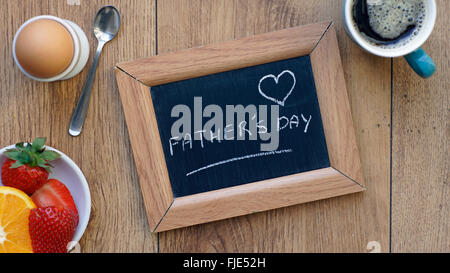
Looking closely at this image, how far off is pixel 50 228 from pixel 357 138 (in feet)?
1.64

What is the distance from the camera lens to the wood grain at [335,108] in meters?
0.66

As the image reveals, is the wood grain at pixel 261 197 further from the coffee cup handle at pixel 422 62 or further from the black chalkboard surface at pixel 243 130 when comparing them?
the coffee cup handle at pixel 422 62

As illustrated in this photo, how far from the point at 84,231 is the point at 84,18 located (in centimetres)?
35

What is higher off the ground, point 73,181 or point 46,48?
point 46,48

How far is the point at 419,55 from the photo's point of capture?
62 centimetres

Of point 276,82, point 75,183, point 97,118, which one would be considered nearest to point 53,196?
point 75,183

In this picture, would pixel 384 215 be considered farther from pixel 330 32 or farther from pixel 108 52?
pixel 108 52

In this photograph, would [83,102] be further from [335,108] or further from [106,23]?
[335,108]

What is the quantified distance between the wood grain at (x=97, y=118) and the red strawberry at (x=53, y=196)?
0.14ft

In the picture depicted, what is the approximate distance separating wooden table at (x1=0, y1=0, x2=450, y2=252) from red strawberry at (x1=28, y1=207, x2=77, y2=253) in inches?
2.3

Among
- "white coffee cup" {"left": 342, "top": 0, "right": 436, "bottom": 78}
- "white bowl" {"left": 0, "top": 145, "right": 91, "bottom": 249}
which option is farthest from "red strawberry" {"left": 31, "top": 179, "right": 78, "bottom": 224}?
"white coffee cup" {"left": 342, "top": 0, "right": 436, "bottom": 78}

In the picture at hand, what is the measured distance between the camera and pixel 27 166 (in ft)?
2.11

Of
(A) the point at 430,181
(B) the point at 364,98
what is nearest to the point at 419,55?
(B) the point at 364,98

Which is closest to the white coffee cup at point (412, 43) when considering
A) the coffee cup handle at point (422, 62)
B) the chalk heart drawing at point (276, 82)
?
the coffee cup handle at point (422, 62)
